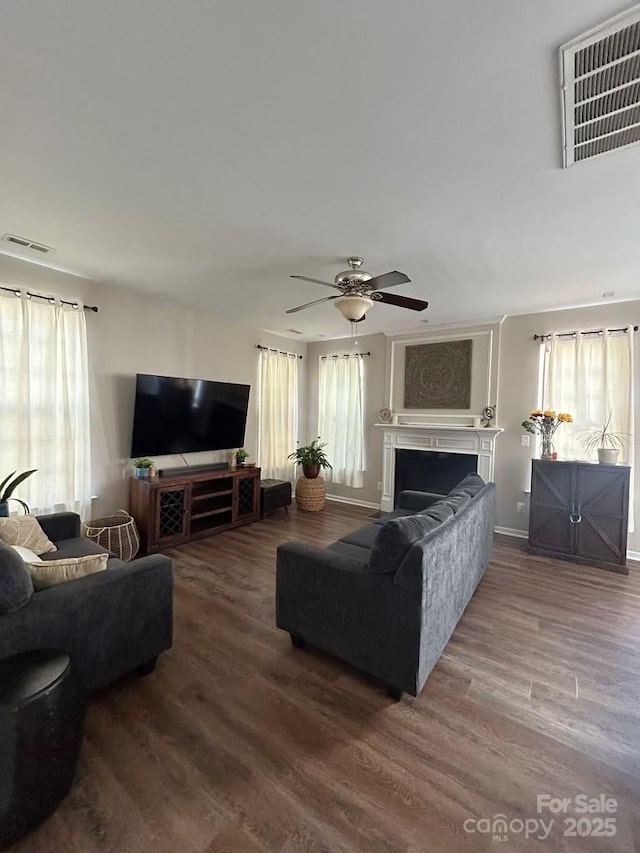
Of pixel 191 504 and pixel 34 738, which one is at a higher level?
pixel 191 504

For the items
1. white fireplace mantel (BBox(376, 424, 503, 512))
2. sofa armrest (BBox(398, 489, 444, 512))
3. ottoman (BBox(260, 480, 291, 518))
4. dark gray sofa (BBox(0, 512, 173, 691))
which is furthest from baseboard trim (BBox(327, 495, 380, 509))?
dark gray sofa (BBox(0, 512, 173, 691))

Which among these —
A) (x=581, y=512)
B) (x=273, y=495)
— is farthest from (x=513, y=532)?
(x=273, y=495)

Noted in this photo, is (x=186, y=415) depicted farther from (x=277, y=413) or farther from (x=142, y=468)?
(x=277, y=413)

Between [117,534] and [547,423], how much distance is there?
4.69m

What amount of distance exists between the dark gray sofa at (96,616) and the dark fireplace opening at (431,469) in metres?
3.51

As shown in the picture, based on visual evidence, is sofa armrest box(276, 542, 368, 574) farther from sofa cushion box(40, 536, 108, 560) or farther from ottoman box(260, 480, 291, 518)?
ottoman box(260, 480, 291, 518)

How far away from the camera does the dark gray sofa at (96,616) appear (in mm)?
1543

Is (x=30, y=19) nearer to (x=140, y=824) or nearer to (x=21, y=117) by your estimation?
(x=21, y=117)

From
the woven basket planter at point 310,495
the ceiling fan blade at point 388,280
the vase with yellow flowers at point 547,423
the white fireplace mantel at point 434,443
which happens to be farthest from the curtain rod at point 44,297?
the vase with yellow flowers at point 547,423

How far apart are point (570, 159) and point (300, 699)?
9.89 feet

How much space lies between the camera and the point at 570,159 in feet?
5.64

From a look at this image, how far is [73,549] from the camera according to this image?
2.64 meters

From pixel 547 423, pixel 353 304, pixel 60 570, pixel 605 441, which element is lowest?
pixel 60 570

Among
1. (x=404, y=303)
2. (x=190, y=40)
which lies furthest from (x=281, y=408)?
(x=190, y=40)
